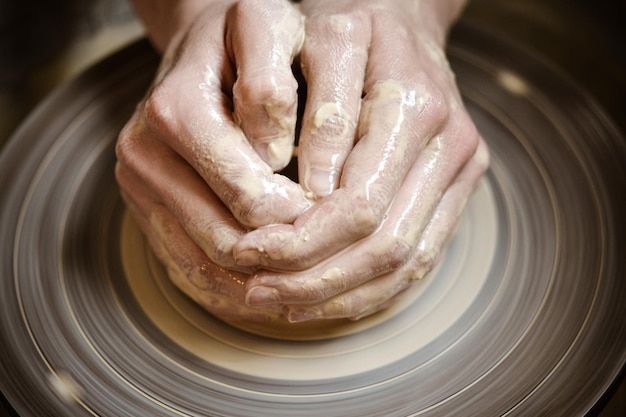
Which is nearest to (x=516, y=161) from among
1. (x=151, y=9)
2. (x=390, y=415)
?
(x=390, y=415)

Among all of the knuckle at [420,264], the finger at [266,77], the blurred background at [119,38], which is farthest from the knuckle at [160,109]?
the blurred background at [119,38]

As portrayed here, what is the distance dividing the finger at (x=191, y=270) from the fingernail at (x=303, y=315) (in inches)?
1.7

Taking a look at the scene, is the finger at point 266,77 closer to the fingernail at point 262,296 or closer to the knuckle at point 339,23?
the knuckle at point 339,23

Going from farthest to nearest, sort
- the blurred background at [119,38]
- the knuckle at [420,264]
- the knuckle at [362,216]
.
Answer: the blurred background at [119,38] < the knuckle at [420,264] < the knuckle at [362,216]

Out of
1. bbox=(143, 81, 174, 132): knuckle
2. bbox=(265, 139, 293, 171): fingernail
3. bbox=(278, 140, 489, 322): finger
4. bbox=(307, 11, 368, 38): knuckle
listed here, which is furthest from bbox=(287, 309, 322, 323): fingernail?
bbox=(307, 11, 368, 38): knuckle

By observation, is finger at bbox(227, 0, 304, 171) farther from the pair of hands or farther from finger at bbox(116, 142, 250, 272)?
finger at bbox(116, 142, 250, 272)

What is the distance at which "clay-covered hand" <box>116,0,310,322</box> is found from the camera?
3.48 ft

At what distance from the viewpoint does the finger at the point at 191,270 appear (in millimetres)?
1145

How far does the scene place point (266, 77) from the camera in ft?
3.51

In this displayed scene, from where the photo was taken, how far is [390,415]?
3.70ft

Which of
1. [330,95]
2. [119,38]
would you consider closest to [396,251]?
[330,95]

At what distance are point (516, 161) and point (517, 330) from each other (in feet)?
1.31

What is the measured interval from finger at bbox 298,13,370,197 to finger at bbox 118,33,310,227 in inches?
1.7

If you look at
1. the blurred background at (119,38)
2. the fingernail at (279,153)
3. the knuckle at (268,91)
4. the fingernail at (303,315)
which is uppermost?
the blurred background at (119,38)
